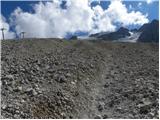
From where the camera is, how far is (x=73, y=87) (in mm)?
22312

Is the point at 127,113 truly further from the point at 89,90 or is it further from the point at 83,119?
the point at 89,90

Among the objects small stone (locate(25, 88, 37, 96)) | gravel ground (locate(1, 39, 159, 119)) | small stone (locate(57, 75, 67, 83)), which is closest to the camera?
gravel ground (locate(1, 39, 159, 119))

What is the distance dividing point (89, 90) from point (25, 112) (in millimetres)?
6305

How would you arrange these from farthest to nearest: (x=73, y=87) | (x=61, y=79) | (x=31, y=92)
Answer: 1. (x=61, y=79)
2. (x=73, y=87)
3. (x=31, y=92)

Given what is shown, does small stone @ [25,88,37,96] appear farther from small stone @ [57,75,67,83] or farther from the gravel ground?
small stone @ [57,75,67,83]

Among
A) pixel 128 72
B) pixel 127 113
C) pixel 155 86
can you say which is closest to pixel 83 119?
pixel 127 113

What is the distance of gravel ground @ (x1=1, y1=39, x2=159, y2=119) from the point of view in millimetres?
18484

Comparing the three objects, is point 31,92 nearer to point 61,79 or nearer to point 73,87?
point 73,87

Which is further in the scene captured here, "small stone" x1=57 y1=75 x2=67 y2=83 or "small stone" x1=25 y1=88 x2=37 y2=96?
"small stone" x1=57 y1=75 x2=67 y2=83

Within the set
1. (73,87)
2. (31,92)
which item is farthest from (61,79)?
(31,92)

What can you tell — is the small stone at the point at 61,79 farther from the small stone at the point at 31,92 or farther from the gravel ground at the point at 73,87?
the small stone at the point at 31,92

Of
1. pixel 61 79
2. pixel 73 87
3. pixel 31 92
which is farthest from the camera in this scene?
pixel 61 79

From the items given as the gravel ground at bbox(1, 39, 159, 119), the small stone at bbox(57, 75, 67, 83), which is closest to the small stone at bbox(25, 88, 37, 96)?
the gravel ground at bbox(1, 39, 159, 119)

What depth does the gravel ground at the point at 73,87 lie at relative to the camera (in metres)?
18.5
